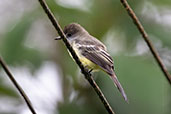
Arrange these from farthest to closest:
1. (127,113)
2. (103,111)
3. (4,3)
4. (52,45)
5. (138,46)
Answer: (4,3), (52,45), (138,46), (103,111), (127,113)

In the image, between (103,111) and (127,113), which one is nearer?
(127,113)

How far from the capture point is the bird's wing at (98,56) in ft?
8.48

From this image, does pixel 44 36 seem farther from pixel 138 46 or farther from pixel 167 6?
pixel 167 6

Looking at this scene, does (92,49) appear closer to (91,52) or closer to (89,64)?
(91,52)

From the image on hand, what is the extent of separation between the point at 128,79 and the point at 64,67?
569 millimetres

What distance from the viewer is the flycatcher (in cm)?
258

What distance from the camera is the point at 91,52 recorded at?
2906 millimetres

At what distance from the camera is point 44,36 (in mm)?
3131

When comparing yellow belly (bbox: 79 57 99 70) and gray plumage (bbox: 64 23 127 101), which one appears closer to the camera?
gray plumage (bbox: 64 23 127 101)

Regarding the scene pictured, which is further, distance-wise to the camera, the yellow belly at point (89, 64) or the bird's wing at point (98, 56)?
the yellow belly at point (89, 64)

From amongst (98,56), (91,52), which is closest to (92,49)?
(91,52)

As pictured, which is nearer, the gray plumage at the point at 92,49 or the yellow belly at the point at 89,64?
the gray plumage at the point at 92,49

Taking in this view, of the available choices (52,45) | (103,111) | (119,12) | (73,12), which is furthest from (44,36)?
(103,111)

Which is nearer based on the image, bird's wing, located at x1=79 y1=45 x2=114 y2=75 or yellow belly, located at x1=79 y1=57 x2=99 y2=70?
bird's wing, located at x1=79 y1=45 x2=114 y2=75
